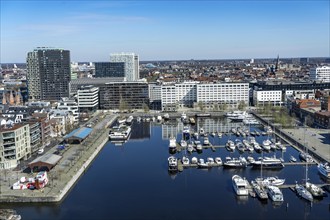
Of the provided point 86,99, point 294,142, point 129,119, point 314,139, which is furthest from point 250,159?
point 86,99

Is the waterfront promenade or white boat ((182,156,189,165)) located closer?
the waterfront promenade

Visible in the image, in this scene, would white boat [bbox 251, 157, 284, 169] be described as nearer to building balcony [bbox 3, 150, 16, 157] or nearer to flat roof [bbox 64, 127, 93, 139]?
flat roof [bbox 64, 127, 93, 139]

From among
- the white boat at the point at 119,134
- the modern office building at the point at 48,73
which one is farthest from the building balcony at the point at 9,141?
the modern office building at the point at 48,73

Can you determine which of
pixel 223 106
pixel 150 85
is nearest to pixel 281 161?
pixel 223 106

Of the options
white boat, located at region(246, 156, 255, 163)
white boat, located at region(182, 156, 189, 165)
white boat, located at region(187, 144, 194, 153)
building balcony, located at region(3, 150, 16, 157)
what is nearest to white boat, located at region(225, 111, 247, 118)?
white boat, located at region(187, 144, 194, 153)

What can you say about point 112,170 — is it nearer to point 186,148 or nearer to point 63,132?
point 186,148

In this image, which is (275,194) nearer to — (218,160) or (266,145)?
(218,160)

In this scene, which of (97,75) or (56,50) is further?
(97,75)
